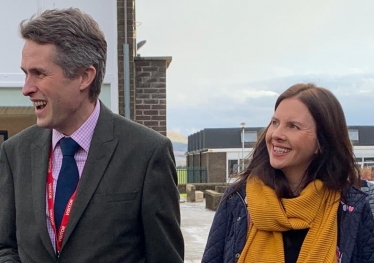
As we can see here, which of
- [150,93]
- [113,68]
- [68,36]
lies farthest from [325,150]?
[150,93]

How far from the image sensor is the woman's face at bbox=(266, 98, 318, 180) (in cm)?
248

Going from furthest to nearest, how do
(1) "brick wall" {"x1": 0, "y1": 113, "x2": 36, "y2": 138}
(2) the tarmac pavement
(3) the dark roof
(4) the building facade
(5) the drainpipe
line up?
(3) the dark roof < (4) the building facade < (2) the tarmac pavement < (1) "brick wall" {"x1": 0, "y1": 113, "x2": 36, "y2": 138} < (5) the drainpipe

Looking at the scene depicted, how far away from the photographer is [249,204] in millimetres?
2523

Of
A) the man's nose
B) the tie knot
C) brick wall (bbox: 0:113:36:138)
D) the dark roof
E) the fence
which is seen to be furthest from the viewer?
the dark roof

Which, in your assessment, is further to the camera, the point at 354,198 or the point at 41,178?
the point at 354,198

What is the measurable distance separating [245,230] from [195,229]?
38.9 ft

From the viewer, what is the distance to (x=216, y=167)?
41.9 meters

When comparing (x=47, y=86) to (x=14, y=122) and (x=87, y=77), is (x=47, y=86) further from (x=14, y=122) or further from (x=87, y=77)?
(x=14, y=122)

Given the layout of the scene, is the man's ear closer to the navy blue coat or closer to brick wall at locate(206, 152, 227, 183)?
the navy blue coat

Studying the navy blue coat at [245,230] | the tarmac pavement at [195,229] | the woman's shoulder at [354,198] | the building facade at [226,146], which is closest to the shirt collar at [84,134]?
the navy blue coat at [245,230]

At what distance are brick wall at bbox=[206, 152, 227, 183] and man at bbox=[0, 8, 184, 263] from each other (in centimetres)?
3648

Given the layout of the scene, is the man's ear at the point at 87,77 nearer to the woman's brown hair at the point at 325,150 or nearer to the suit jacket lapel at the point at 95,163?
the suit jacket lapel at the point at 95,163

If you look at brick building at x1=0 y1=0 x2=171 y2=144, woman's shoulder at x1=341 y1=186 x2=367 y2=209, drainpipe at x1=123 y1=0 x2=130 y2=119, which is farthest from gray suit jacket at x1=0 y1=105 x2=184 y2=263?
drainpipe at x1=123 y1=0 x2=130 y2=119

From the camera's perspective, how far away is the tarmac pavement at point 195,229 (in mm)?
10508
